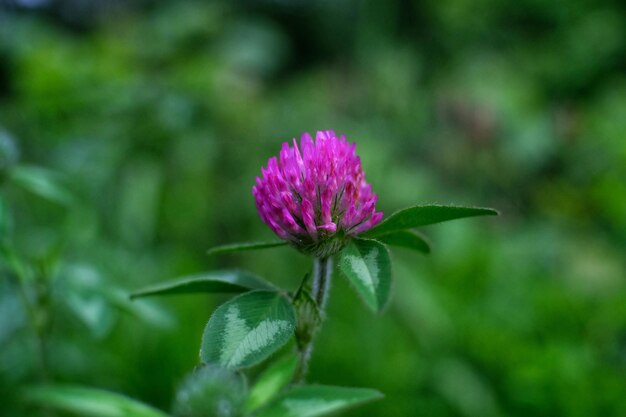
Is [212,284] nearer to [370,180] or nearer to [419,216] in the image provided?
[419,216]

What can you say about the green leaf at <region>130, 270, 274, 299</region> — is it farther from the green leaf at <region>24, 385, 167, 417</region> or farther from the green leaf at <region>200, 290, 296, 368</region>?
the green leaf at <region>24, 385, 167, 417</region>

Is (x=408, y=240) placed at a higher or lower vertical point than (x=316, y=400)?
higher

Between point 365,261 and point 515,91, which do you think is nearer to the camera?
point 365,261

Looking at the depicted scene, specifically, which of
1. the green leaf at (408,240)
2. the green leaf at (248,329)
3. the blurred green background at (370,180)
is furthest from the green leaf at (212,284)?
the blurred green background at (370,180)

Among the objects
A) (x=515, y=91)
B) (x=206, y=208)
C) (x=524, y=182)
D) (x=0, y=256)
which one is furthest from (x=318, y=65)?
(x=0, y=256)

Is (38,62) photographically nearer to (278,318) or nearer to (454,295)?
(454,295)

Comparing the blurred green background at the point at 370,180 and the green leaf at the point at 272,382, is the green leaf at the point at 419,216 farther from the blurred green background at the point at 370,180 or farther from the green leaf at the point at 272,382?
the blurred green background at the point at 370,180

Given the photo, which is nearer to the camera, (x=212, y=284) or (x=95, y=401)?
(x=212, y=284)

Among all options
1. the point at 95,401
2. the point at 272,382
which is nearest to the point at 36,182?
the point at 95,401
